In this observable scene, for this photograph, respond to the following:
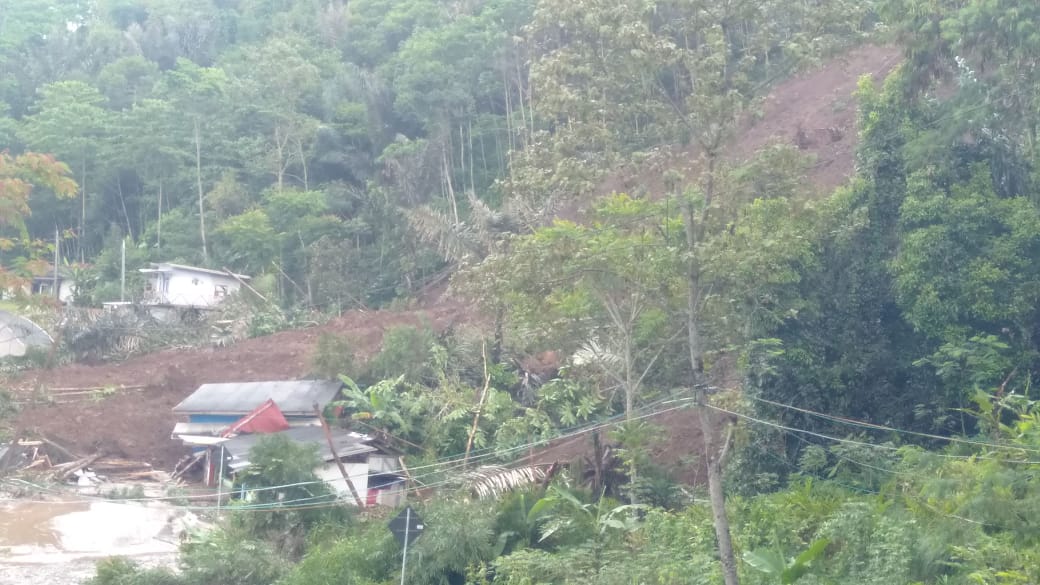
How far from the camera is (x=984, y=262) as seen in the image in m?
17.3

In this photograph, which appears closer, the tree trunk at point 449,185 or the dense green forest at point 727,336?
the dense green forest at point 727,336

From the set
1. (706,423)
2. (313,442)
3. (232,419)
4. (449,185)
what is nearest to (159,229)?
(449,185)

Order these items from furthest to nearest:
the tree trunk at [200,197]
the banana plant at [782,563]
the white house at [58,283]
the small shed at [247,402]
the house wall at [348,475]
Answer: the tree trunk at [200,197] → the white house at [58,283] → the small shed at [247,402] → the house wall at [348,475] → the banana plant at [782,563]

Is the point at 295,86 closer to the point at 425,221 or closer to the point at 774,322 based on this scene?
the point at 425,221

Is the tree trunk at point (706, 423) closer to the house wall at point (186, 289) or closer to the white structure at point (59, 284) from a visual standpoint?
the house wall at point (186, 289)

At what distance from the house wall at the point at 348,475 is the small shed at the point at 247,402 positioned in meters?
2.85

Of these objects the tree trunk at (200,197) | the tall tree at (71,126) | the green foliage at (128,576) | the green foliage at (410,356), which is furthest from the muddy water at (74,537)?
the tall tree at (71,126)

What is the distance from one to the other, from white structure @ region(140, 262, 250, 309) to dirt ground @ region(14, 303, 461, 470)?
4152 mm

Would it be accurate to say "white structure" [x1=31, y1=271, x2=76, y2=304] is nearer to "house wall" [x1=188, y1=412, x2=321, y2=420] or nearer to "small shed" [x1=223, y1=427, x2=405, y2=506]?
"house wall" [x1=188, y1=412, x2=321, y2=420]

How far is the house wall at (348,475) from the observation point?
20.2 m

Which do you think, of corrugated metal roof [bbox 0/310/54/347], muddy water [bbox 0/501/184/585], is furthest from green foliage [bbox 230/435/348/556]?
corrugated metal roof [bbox 0/310/54/347]

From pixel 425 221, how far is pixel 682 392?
13.8 m

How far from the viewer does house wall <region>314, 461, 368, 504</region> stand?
20219mm

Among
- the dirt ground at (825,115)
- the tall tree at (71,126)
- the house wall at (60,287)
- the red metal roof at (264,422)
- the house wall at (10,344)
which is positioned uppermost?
the tall tree at (71,126)
